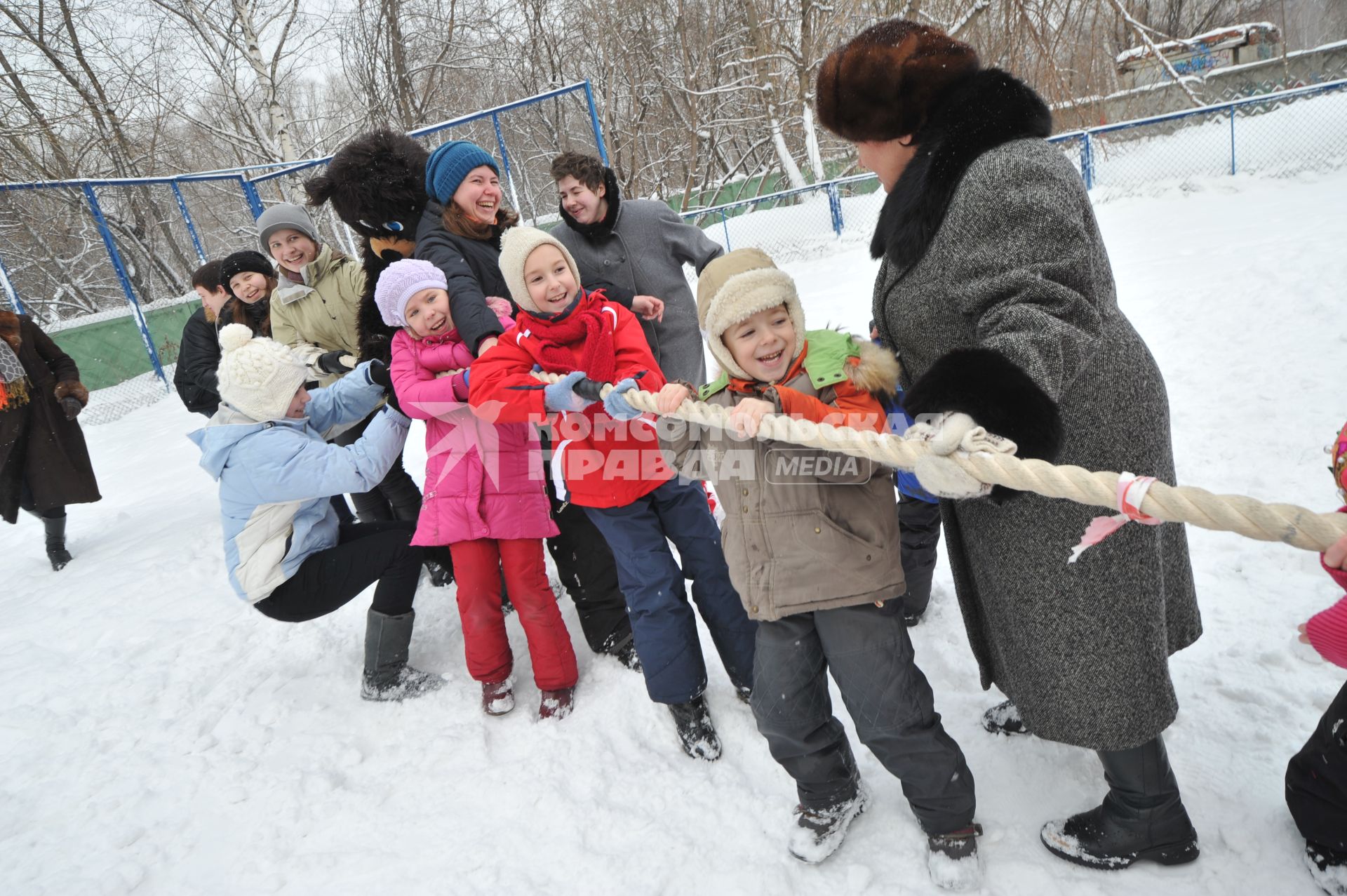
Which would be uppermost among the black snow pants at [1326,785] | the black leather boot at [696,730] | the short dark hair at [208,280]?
the short dark hair at [208,280]

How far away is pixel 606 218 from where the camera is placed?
2.90 metres

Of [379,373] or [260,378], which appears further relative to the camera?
[379,373]

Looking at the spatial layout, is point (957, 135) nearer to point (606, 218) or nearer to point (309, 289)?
point (606, 218)

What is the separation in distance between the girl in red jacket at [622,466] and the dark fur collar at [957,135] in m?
0.89

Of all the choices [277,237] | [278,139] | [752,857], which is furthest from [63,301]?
[752,857]

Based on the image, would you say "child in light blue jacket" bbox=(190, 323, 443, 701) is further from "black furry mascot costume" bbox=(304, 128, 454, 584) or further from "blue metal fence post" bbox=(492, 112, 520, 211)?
"blue metal fence post" bbox=(492, 112, 520, 211)

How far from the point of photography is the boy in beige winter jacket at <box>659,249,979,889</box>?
1647 millimetres

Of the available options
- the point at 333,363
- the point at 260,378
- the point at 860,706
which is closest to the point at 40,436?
the point at 333,363

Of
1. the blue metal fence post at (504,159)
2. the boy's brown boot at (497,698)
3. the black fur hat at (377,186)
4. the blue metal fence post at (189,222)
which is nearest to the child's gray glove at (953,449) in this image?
the boy's brown boot at (497,698)

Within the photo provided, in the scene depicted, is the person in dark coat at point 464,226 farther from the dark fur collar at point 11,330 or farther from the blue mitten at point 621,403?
the dark fur collar at point 11,330

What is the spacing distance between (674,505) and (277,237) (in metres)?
2.18

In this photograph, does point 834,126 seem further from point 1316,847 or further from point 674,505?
point 1316,847

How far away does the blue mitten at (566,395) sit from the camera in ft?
6.49

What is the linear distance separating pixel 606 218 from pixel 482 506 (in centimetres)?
125
